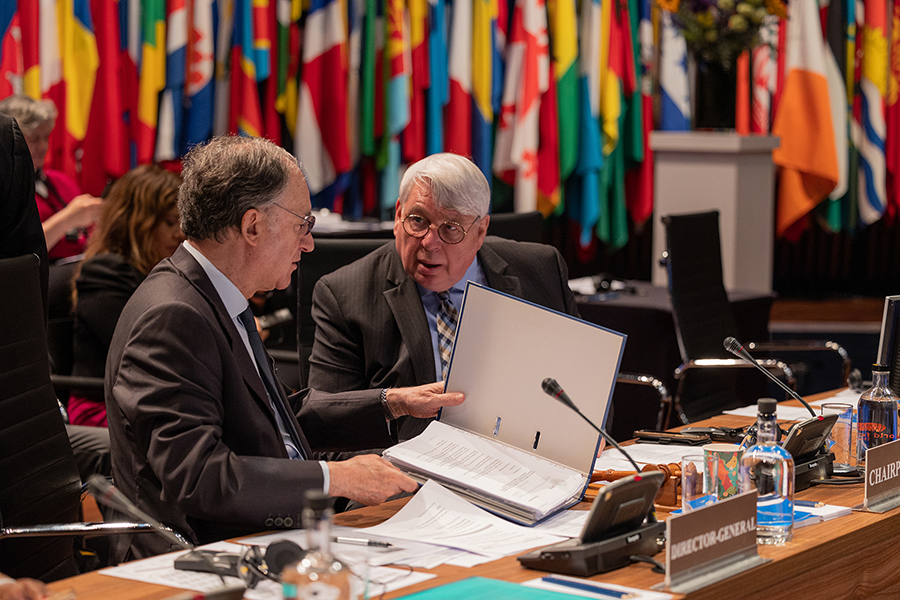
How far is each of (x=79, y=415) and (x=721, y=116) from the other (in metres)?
3.01

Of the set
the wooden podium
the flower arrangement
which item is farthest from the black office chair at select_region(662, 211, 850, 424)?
the flower arrangement

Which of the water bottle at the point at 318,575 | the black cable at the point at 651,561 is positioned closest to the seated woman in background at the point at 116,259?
the black cable at the point at 651,561

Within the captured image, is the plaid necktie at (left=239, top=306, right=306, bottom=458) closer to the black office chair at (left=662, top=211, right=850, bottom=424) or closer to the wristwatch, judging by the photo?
the wristwatch

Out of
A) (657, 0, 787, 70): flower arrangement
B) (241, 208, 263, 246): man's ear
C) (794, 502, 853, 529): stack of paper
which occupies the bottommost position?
(794, 502, 853, 529): stack of paper

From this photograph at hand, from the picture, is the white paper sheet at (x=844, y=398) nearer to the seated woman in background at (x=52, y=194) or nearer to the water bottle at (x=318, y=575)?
the water bottle at (x=318, y=575)

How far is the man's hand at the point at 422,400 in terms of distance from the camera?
2121 millimetres

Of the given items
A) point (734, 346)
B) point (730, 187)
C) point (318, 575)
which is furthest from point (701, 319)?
point (318, 575)

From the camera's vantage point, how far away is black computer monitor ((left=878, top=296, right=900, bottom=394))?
2416 mm

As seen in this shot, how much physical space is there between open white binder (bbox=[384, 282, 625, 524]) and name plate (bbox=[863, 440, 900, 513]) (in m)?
0.46

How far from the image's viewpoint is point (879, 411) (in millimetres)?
2262

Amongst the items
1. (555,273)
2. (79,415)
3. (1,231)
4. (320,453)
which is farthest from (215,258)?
(79,415)

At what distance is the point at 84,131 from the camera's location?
464cm

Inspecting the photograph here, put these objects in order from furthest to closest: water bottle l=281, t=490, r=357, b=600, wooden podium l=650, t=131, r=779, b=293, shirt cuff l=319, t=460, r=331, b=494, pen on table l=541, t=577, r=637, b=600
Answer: wooden podium l=650, t=131, r=779, b=293, shirt cuff l=319, t=460, r=331, b=494, pen on table l=541, t=577, r=637, b=600, water bottle l=281, t=490, r=357, b=600

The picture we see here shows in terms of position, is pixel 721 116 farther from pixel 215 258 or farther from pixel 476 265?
pixel 215 258
